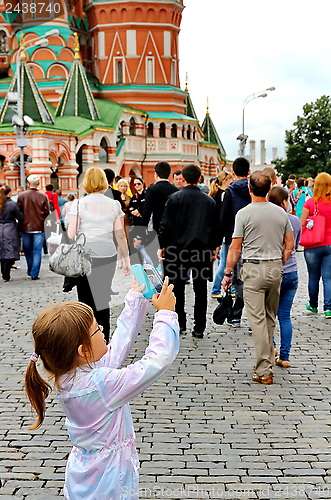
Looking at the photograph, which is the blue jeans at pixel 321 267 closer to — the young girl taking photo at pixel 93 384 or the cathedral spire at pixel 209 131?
the young girl taking photo at pixel 93 384

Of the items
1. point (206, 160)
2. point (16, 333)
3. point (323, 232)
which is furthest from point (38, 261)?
point (206, 160)

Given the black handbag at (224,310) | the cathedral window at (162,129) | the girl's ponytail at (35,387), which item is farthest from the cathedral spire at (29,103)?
the girl's ponytail at (35,387)

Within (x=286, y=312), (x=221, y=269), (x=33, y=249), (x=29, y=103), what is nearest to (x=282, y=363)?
(x=286, y=312)

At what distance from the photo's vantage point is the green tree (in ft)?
157

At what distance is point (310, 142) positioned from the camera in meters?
48.5

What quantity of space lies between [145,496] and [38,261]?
29.6 ft

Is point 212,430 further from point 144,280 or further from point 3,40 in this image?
point 3,40

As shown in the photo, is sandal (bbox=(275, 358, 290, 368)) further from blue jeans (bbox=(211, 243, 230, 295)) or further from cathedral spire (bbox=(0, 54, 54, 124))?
cathedral spire (bbox=(0, 54, 54, 124))

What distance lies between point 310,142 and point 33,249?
3966 centimetres

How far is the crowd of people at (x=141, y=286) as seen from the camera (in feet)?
7.30

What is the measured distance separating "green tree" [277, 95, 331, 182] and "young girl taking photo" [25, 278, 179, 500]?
46367 mm

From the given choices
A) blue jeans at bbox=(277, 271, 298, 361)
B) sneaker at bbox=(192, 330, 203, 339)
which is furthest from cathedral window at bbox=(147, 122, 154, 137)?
blue jeans at bbox=(277, 271, 298, 361)

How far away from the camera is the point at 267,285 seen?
545cm

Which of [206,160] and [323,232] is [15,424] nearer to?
[323,232]
